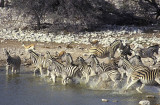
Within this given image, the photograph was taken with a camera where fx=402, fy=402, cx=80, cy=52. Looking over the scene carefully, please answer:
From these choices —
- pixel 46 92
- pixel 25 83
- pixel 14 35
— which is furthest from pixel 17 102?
pixel 14 35

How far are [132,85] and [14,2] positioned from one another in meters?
13.0

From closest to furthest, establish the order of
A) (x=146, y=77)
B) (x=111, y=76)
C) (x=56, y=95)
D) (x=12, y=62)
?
(x=146, y=77) → (x=56, y=95) → (x=111, y=76) → (x=12, y=62)

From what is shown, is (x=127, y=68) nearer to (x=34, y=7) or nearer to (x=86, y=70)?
(x=86, y=70)

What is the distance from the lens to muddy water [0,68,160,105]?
449 inches

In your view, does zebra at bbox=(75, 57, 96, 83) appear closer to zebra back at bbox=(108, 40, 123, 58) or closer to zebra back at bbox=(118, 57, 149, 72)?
zebra back at bbox=(118, 57, 149, 72)

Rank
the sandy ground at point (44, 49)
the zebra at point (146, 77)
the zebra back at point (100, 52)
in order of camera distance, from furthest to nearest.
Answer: the sandy ground at point (44, 49) < the zebra back at point (100, 52) < the zebra at point (146, 77)

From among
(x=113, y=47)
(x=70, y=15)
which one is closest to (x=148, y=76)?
(x=113, y=47)

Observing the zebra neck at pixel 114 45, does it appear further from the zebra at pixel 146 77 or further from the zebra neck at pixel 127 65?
the zebra at pixel 146 77

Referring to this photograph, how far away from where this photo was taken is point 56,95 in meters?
12.2

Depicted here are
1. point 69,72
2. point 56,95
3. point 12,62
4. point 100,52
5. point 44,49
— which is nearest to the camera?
point 56,95

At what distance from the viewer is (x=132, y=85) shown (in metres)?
12.5

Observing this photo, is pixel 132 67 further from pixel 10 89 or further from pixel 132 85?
pixel 10 89

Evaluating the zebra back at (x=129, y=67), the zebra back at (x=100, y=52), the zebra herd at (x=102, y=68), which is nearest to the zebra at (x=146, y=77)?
the zebra herd at (x=102, y=68)

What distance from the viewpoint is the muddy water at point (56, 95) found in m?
11.4
